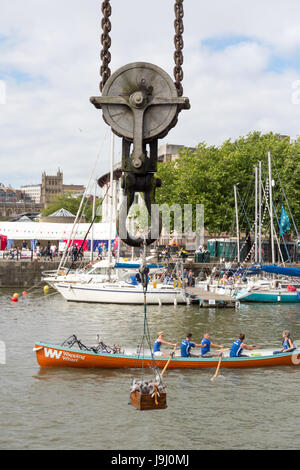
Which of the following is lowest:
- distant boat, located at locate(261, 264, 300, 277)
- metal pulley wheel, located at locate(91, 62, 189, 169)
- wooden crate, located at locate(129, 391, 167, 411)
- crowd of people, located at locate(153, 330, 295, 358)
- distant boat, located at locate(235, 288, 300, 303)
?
wooden crate, located at locate(129, 391, 167, 411)

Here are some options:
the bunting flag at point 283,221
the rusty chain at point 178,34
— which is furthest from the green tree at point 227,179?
the rusty chain at point 178,34

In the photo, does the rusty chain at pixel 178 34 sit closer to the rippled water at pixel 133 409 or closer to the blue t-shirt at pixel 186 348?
the rippled water at pixel 133 409

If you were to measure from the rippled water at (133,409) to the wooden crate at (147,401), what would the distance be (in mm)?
332

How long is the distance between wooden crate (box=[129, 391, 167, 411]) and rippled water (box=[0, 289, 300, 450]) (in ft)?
1.09

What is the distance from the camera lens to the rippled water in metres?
18.3

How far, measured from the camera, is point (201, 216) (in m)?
66.7

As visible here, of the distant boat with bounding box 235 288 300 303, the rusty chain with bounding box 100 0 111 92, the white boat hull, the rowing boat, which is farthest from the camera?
the distant boat with bounding box 235 288 300 303

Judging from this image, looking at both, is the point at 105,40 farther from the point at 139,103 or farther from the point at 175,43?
the point at 139,103

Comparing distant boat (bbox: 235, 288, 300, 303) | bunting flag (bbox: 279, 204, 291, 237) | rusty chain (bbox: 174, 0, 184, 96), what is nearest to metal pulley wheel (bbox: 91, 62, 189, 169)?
rusty chain (bbox: 174, 0, 184, 96)

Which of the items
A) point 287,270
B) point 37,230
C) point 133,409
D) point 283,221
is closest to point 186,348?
point 287,270

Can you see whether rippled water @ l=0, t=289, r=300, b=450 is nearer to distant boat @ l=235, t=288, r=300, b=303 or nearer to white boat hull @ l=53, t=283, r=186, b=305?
white boat hull @ l=53, t=283, r=186, b=305

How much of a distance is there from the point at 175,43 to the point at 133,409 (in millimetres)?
14702

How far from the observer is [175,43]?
31.0 ft

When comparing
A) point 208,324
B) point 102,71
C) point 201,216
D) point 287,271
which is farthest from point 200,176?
point 102,71
